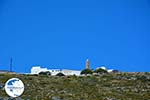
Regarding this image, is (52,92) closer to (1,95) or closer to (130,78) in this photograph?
(1,95)

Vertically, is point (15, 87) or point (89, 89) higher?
point (89, 89)

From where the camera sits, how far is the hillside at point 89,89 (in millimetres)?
34188

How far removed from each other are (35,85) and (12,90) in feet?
64.9

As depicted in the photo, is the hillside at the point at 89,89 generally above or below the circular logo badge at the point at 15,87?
above

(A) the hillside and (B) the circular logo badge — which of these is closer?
(B) the circular logo badge

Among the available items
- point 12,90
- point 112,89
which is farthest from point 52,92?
point 12,90

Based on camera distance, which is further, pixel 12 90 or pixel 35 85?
pixel 35 85

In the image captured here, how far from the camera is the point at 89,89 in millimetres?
38719

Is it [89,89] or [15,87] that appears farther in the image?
[89,89]

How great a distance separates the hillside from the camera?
34188 millimetres

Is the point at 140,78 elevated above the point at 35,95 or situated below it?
above

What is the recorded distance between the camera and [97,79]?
1875 inches

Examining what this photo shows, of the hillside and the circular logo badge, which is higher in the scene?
the hillside

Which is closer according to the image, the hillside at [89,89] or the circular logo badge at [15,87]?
the circular logo badge at [15,87]
